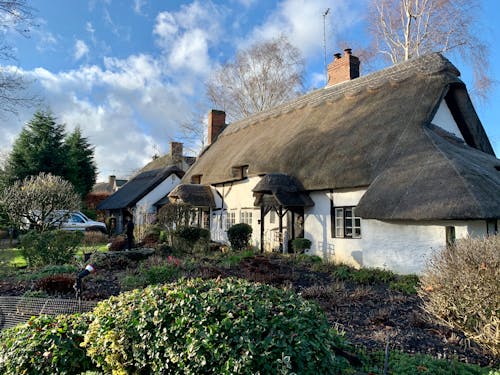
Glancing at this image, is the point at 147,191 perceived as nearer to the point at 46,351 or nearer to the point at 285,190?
the point at 285,190

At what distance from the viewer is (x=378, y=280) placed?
32.7 ft

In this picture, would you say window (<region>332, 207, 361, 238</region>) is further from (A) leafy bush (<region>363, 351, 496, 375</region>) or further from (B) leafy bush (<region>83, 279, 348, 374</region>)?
(B) leafy bush (<region>83, 279, 348, 374</region>)

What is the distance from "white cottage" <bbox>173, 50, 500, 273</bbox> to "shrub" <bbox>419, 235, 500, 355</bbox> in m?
4.42

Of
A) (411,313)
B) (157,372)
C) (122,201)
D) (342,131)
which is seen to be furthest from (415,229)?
(122,201)

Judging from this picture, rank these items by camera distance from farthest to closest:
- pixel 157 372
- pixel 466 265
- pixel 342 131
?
1. pixel 342 131
2. pixel 466 265
3. pixel 157 372

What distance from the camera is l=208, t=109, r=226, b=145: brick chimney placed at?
26.2 metres

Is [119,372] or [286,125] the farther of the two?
[286,125]

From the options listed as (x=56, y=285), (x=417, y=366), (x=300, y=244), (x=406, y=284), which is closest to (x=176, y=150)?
(x=300, y=244)

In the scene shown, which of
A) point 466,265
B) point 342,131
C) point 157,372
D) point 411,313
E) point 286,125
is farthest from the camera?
point 286,125

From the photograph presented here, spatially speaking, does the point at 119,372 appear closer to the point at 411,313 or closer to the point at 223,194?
the point at 411,313

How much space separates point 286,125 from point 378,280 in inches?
405

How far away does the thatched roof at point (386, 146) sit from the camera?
955 centimetres

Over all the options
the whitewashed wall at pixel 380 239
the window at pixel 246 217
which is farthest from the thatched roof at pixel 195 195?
the whitewashed wall at pixel 380 239

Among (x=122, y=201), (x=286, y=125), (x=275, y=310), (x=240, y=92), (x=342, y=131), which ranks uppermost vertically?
(x=240, y=92)
